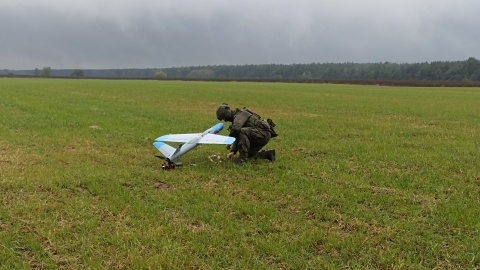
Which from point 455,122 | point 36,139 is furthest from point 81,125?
point 455,122

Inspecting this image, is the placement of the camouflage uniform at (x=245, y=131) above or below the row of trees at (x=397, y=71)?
below

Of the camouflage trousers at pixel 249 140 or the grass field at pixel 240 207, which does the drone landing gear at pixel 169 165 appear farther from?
the camouflage trousers at pixel 249 140

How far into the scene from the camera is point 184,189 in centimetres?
732

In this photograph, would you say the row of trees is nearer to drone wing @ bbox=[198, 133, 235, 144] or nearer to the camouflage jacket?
the camouflage jacket

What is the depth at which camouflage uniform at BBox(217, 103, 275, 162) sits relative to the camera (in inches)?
359

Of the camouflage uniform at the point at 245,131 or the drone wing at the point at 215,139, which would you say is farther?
the camouflage uniform at the point at 245,131

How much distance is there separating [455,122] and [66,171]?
53.5ft

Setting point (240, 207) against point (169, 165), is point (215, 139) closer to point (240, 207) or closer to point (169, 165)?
point (169, 165)

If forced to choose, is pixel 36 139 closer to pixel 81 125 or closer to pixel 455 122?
pixel 81 125

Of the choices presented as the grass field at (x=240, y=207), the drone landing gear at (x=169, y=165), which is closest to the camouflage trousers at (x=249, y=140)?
the grass field at (x=240, y=207)

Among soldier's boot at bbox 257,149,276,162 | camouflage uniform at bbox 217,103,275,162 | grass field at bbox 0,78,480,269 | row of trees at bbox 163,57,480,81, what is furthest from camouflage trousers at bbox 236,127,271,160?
row of trees at bbox 163,57,480,81

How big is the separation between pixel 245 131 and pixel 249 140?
254mm

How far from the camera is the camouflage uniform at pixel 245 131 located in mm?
9125

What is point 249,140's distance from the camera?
30.3 feet
